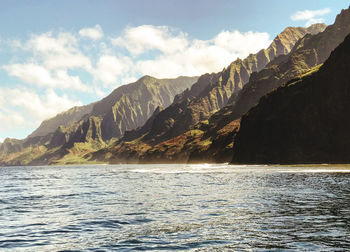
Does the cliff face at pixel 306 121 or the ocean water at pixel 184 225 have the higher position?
the cliff face at pixel 306 121

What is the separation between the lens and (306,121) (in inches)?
5335

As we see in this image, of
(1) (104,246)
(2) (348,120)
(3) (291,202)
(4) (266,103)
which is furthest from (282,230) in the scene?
(4) (266,103)

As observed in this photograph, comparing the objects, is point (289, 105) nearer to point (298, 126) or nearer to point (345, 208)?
point (298, 126)

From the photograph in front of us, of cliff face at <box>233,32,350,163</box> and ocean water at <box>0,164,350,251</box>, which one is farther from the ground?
cliff face at <box>233,32,350,163</box>

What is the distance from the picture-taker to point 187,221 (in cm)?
2177

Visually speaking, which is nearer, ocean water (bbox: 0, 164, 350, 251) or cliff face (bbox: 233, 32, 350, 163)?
ocean water (bbox: 0, 164, 350, 251)

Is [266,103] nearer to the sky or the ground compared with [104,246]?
nearer to the sky

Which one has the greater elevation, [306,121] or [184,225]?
[306,121]

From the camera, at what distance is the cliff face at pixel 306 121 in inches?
4771

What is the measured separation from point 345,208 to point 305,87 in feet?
421

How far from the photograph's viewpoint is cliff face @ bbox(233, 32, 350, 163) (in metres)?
121

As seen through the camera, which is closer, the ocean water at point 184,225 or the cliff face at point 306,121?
the ocean water at point 184,225

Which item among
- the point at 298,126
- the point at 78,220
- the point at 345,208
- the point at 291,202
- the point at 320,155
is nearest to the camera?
the point at 78,220

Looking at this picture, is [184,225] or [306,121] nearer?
[184,225]
